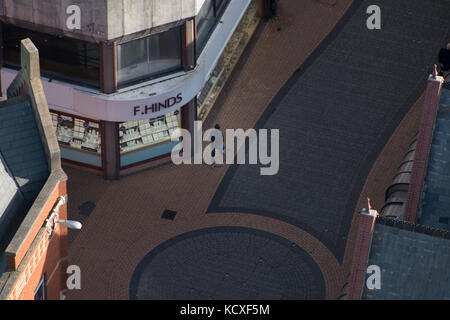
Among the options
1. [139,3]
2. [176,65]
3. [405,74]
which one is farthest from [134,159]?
[405,74]

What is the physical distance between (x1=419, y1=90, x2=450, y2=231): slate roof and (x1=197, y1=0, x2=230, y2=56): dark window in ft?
49.5

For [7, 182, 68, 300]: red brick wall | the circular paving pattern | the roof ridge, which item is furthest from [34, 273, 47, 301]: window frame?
the roof ridge

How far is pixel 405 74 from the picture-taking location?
71.1 m

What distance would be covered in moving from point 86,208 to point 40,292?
13062mm

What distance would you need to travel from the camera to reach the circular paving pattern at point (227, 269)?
191 feet

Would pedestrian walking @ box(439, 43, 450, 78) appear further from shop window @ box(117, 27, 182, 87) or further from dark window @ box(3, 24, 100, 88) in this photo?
dark window @ box(3, 24, 100, 88)

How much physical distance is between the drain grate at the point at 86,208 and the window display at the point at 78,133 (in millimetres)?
2812

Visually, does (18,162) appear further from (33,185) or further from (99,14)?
(99,14)

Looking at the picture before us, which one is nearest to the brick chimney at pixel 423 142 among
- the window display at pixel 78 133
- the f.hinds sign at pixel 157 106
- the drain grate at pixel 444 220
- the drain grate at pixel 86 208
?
the drain grate at pixel 444 220

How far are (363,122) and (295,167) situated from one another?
525cm

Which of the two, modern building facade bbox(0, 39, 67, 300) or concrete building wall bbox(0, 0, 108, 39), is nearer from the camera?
modern building facade bbox(0, 39, 67, 300)

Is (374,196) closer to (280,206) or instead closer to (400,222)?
(280,206)

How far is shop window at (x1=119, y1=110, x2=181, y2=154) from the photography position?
63.7 meters

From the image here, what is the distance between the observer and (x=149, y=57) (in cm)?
6138
